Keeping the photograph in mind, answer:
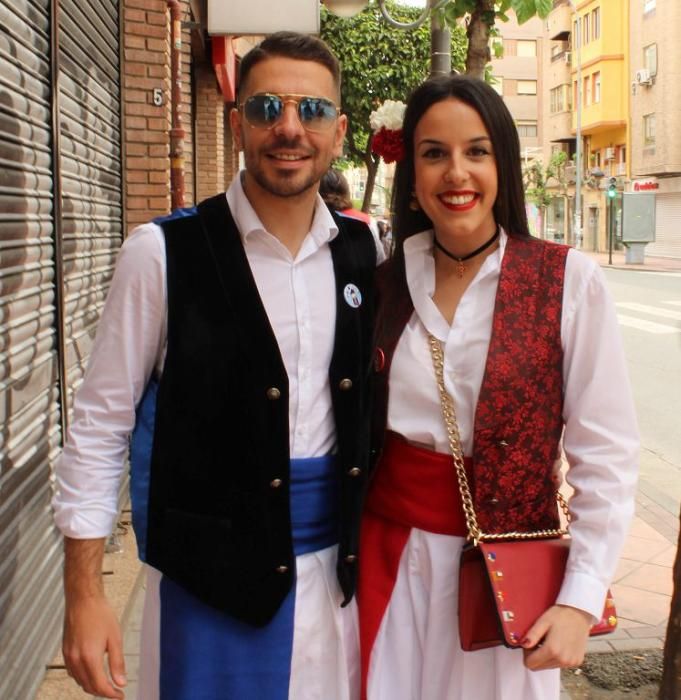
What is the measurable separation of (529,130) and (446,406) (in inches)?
2731

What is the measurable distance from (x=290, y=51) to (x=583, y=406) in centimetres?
105

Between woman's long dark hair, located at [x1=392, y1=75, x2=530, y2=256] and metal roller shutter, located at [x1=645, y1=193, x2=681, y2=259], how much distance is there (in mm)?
40848

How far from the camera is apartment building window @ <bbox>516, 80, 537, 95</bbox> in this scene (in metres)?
67.1

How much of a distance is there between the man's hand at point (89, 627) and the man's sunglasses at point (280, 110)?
1.00 meters

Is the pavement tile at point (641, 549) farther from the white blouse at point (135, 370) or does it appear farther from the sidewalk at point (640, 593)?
the white blouse at point (135, 370)

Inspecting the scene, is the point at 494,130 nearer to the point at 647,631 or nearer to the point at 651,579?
the point at 647,631

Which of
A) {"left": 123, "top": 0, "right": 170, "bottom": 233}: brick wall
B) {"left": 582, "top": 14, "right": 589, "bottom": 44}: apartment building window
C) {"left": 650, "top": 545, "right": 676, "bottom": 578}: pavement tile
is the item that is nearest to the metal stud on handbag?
{"left": 650, "top": 545, "right": 676, "bottom": 578}: pavement tile

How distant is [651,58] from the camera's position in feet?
132

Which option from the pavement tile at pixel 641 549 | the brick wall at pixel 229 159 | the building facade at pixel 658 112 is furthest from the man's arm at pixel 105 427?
the building facade at pixel 658 112

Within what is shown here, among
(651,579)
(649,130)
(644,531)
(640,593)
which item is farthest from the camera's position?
(649,130)

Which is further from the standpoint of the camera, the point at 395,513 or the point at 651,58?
the point at 651,58

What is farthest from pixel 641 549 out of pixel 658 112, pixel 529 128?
pixel 529 128

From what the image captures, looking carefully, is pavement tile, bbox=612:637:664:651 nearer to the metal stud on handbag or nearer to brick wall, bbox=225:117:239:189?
the metal stud on handbag

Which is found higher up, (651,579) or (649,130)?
(649,130)
